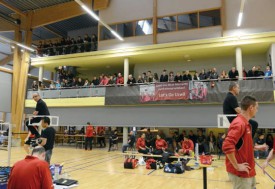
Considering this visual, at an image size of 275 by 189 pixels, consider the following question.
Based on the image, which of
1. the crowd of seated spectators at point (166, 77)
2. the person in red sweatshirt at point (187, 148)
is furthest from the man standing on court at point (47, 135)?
the crowd of seated spectators at point (166, 77)

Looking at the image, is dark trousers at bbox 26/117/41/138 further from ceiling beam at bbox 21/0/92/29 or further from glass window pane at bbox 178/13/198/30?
ceiling beam at bbox 21/0/92/29

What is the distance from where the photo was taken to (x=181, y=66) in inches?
694

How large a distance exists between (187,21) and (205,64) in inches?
128

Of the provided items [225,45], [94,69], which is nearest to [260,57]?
[225,45]

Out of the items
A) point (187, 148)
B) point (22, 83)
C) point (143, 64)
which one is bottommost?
point (187, 148)

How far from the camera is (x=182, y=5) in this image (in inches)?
635

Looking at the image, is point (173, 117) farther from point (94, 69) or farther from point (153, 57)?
point (94, 69)

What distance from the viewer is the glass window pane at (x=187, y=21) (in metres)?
15.7

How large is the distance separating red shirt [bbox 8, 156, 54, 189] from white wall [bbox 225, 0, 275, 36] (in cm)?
1433

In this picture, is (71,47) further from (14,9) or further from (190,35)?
(190,35)

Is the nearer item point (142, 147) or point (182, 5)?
point (142, 147)

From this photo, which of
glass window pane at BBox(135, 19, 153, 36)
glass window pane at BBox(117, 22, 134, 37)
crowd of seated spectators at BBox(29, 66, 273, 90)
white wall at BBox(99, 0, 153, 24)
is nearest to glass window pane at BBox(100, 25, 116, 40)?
glass window pane at BBox(117, 22, 134, 37)

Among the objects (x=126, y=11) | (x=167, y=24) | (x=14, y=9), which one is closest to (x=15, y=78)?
(x=14, y=9)

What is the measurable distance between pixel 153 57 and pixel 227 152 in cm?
1478
